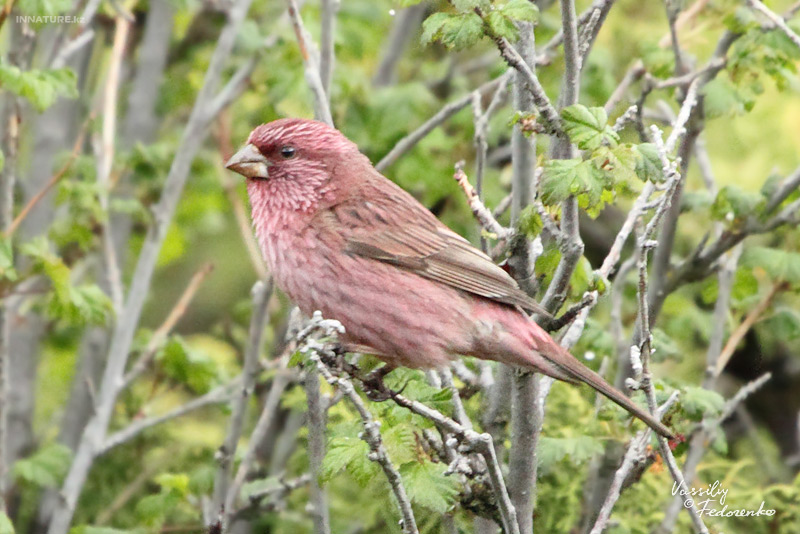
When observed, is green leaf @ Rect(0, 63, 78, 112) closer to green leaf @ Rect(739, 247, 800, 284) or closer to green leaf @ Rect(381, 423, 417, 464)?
green leaf @ Rect(381, 423, 417, 464)

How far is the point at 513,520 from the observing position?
306cm

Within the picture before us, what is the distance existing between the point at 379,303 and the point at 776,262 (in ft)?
5.56

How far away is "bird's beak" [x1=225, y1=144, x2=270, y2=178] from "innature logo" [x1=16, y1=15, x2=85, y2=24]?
955 millimetres

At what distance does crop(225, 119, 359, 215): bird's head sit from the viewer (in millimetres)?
4070

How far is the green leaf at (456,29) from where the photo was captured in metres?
2.98

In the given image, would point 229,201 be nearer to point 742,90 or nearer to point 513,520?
point 742,90

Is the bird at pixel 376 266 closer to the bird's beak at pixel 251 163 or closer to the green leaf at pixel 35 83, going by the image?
the bird's beak at pixel 251 163

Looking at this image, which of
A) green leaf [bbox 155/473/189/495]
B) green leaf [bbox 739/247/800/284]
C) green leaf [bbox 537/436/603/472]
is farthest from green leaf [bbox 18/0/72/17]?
green leaf [bbox 739/247/800/284]

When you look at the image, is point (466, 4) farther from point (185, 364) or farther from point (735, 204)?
point (185, 364)

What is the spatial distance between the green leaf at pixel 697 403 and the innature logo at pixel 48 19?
2.77 metres

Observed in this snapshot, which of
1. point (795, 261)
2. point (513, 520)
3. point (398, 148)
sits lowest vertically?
point (513, 520)

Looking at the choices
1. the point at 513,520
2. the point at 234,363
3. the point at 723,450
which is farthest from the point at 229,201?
the point at 513,520

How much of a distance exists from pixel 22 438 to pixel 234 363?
1263 mm

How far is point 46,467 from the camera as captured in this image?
15.6 feet
